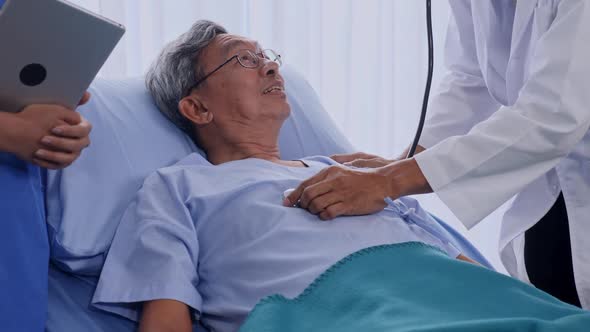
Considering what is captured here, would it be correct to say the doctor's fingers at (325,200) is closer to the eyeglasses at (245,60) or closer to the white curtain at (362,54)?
the eyeglasses at (245,60)

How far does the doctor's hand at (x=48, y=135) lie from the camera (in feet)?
3.99

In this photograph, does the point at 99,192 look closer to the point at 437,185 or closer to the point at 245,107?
the point at 245,107

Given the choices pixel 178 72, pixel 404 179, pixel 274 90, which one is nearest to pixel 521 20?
pixel 404 179

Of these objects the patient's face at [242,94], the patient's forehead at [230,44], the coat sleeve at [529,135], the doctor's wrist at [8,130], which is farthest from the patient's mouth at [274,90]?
the doctor's wrist at [8,130]

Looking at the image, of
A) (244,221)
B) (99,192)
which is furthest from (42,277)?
(244,221)

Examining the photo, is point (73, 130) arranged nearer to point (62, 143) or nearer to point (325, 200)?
point (62, 143)

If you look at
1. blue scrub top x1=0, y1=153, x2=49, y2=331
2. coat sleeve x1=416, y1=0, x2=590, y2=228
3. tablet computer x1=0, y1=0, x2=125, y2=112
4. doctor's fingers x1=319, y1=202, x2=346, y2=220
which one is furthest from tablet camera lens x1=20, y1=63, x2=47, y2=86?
coat sleeve x1=416, y1=0, x2=590, y2=228

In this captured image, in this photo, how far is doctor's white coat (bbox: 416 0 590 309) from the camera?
136 centimetres

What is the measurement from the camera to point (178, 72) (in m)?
1.79

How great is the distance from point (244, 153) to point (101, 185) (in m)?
0.37

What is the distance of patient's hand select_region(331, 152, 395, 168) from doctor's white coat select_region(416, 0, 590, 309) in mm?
290

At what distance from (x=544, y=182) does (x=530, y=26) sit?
0.34m

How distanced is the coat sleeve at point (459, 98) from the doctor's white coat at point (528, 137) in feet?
0.61

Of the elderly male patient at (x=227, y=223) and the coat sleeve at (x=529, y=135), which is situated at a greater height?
the coat sleeve at (x=529, y=135)
